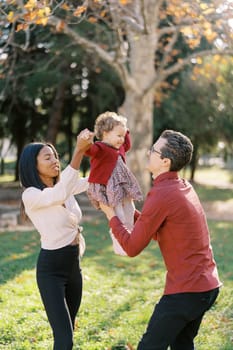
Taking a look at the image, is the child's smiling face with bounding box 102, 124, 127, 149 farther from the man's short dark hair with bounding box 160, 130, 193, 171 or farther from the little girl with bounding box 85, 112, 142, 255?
the man's short dark hair with bounding box 160, 130, 193, 171

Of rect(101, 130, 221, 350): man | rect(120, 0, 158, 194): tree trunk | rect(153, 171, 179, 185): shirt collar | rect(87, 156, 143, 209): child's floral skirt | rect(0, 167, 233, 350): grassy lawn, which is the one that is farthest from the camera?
rect(120, 0, 158, 194): tree trunk

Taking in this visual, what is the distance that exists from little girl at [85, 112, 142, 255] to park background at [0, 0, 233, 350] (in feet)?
5.73

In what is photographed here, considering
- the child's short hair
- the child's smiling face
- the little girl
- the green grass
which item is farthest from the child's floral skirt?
the green grass

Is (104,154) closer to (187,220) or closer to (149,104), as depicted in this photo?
(187,220)

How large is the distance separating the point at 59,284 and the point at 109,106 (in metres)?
17.9

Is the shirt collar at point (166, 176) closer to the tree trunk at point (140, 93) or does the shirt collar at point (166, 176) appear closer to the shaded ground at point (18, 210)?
the shaded ground at point (18, 210)

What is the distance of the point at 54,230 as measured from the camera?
3904mm

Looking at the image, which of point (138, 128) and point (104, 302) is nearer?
point (104, 302)

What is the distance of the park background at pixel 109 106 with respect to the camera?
5.98 meters

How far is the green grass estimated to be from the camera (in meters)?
5.28

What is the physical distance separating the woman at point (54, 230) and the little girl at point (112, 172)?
0.49ft

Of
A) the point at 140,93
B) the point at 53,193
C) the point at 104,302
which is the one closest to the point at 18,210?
the point at 140,93

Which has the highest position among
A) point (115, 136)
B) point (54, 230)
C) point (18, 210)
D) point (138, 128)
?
point (115, 136)

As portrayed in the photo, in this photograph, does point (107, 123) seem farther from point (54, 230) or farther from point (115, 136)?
point (54, 230)
